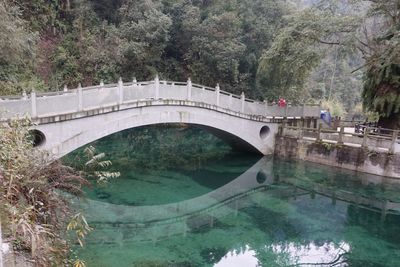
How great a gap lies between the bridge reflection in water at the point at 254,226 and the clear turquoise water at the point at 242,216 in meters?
0.03

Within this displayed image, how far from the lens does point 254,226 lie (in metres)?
10.2

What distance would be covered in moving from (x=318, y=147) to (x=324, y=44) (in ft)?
15.1

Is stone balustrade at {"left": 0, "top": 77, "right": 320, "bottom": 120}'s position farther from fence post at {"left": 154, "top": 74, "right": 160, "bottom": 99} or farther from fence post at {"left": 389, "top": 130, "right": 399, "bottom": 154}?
fence post at {"left": 389, "top": 130, "right": 399, "bottom": 154}

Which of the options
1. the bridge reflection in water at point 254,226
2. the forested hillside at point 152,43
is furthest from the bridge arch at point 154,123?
the forested hillside at point 152,43

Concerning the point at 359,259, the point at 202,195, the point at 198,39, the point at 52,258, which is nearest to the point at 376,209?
the point at 359,259

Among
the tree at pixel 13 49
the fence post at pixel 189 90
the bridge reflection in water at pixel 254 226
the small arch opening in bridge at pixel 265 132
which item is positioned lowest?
the bridge reflection in water at pixel 254 226

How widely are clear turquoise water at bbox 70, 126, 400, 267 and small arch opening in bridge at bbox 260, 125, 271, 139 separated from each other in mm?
1515

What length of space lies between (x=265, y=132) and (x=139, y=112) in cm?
720

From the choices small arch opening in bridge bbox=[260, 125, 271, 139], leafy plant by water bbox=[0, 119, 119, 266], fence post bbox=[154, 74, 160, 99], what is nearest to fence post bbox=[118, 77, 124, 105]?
fence post bbox=[154, 74, 160, 99]

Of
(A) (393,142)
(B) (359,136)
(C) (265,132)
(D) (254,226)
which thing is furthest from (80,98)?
(A) (393,142)

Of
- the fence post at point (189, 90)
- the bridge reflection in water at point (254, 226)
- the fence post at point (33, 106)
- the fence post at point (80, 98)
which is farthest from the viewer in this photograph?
the fence post at point (189, 90)

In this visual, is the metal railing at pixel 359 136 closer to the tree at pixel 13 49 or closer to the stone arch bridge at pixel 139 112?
the stone arch bridge at pixel 139 112

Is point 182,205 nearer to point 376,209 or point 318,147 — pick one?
point 376,209

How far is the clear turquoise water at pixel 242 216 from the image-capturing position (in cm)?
833
